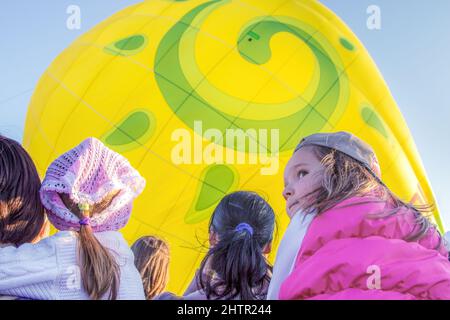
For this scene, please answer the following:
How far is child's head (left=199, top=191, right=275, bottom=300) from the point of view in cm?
202

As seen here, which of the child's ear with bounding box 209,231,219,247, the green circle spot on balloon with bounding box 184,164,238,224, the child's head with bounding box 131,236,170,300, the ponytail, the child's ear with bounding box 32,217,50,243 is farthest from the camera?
the green circle spot on balloon with bounding box 184,164,238,224

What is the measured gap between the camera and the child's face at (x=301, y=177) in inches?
58.4

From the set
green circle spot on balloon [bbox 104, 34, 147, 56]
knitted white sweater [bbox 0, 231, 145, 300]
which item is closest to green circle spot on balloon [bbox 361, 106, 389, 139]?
green circle spot on balloon [bbox 104, 34, 147, 56]

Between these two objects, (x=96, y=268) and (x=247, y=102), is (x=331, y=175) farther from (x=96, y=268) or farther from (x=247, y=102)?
(x=247, y=102)

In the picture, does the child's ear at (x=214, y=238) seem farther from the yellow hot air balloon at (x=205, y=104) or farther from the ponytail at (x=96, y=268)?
the yellow hot air balloon at (x=205, y=104)

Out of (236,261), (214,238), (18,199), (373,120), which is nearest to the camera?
(18,199)

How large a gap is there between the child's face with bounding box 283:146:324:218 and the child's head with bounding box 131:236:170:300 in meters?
1.09

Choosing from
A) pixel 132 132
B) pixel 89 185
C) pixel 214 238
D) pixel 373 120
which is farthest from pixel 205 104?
pixel 89 185

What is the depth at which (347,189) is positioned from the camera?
142 centimetres

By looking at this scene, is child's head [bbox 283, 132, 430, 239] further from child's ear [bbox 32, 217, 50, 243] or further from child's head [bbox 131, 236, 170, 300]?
child's head [bbox 131, 236, 170, 300]

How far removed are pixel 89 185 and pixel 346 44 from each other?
342 centimetres

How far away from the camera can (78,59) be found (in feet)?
15.0
